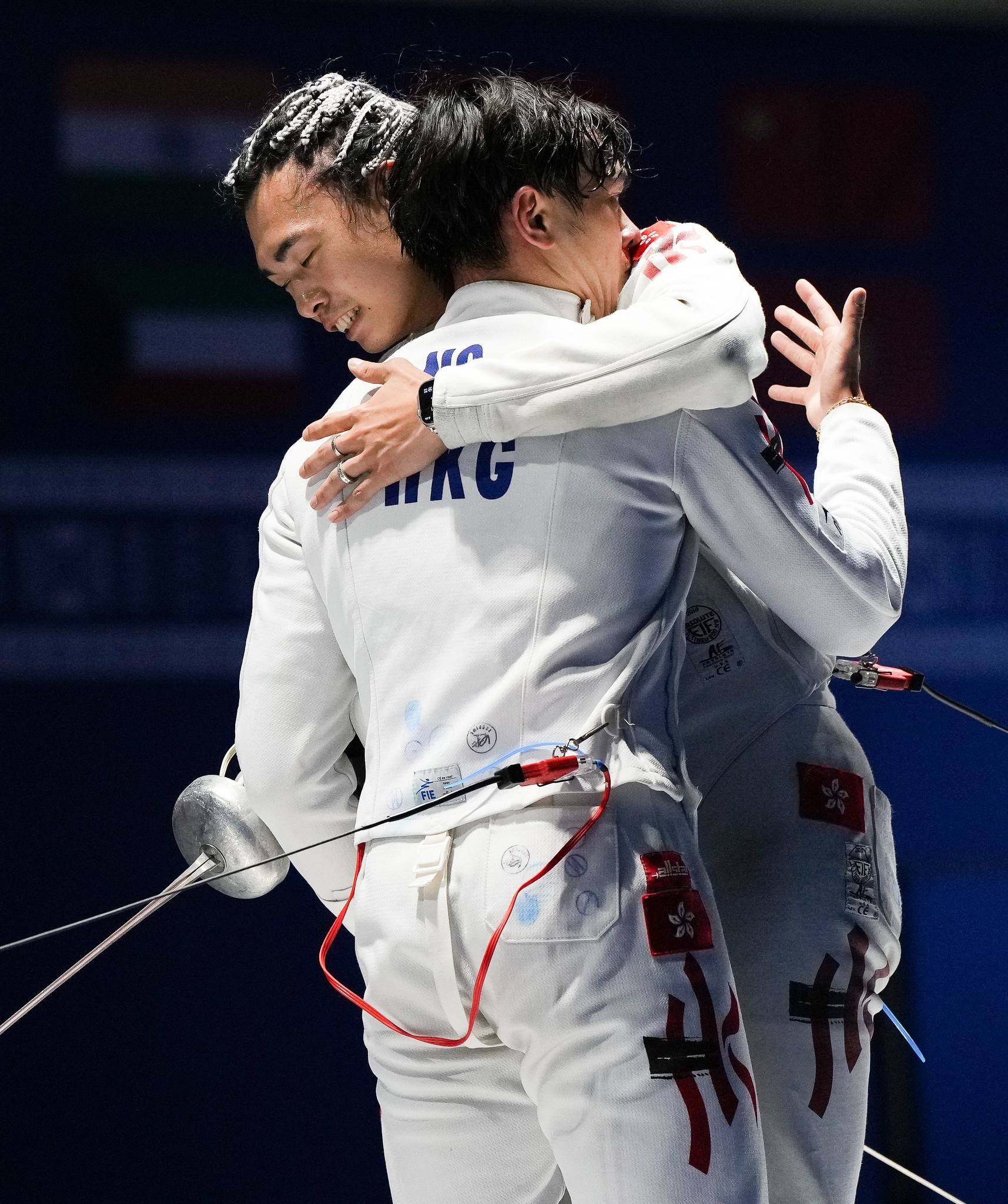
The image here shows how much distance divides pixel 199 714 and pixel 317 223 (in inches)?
62.4

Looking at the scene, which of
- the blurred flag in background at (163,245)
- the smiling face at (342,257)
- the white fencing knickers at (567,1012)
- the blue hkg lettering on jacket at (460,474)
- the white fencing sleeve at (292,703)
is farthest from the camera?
Result: the blurred flag in background at (163,245)

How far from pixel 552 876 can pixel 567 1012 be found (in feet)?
0.29

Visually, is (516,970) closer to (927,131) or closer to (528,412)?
(528,412)

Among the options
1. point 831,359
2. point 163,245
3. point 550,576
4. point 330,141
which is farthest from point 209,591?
point 550,576

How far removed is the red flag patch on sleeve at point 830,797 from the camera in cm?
126

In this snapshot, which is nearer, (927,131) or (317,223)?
(317,223)

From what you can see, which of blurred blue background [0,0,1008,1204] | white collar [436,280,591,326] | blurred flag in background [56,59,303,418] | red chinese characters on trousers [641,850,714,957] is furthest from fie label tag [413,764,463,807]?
blurred flag in background [56,59,303,418]

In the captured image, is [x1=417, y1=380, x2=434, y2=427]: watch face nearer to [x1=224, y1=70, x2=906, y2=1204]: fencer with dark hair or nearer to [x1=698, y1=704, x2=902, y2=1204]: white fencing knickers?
[x1=224, y1=70, x2=906, y2=1204]: fencer with dark hair


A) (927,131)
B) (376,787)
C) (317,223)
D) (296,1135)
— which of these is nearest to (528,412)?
(376,787)

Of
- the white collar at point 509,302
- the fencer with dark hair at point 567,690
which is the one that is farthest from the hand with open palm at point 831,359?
the white collar at point 509,302

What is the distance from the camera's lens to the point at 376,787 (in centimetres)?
112

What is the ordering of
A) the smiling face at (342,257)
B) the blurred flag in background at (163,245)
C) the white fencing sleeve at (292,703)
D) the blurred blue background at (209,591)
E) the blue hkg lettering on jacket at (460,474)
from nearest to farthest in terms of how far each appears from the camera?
the blue hkg lettering on jacket at (460,474)
the white fencing sleeve at (292,703)
the smiling face at (342,257)
the blurred blue background at (209,591)
the blurred flag in background at (163,245)

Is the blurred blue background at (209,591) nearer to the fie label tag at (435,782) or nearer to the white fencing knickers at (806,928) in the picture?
the white fencing knickers at (806,928)

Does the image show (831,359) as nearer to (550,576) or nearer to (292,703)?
(550,576)
